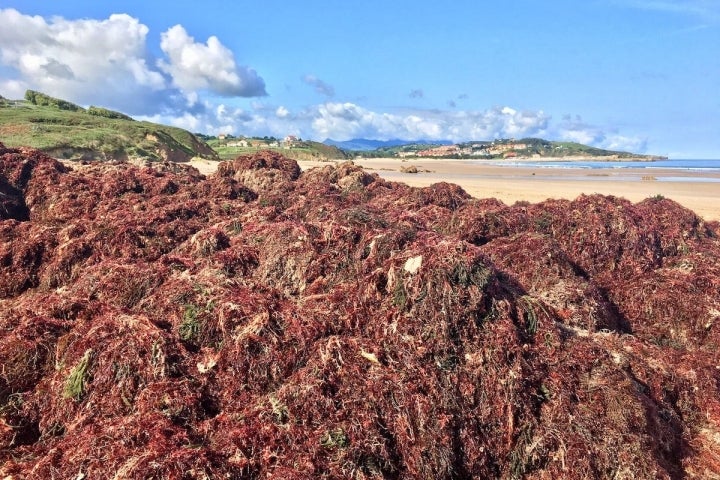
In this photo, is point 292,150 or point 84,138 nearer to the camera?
point 84,138

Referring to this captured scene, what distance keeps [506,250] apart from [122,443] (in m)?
6.71

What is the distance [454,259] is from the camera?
498cm

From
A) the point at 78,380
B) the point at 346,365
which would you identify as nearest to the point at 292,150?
the point at 78,380

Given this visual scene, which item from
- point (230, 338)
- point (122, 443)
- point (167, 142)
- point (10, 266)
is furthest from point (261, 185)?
point (167, 142)

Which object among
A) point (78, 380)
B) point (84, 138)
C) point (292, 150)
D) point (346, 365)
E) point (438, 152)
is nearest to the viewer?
point (78, 380)

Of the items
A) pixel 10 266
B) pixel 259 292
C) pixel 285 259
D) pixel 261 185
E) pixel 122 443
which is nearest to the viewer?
pixel 122 443

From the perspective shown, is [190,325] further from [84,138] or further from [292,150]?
[292,150]

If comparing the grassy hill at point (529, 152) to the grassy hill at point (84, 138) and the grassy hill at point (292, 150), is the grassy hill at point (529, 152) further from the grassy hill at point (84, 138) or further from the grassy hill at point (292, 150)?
the grassy hill at point (84, 138)

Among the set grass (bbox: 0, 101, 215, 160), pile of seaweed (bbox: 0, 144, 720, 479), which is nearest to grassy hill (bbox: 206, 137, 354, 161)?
grass (bbox: 0, 101, 215, 160)

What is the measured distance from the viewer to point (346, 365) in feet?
14.0

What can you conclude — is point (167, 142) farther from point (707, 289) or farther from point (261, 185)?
point (707, 289)

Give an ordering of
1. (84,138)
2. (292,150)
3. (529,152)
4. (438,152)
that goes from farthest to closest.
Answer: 1. (438,152)
2. (529,152)
3. (292,150)
4. (84,138)

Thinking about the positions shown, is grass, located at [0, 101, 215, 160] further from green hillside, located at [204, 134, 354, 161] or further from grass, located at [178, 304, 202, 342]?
grass, located at [178, 304, 202, 342]

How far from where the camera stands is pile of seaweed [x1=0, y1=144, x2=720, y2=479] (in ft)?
12.1
